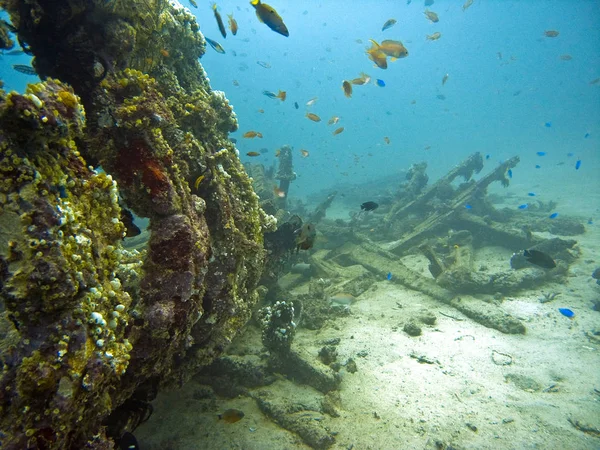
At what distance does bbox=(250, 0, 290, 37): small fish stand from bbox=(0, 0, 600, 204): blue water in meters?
36.4

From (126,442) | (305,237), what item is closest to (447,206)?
(305,237)

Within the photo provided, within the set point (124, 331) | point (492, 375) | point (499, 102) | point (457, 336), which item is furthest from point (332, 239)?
point (499, 102)

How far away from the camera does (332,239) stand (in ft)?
41.0

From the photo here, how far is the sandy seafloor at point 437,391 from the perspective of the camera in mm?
4234

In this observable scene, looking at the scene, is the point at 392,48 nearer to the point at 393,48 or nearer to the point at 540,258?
the point at 393,48

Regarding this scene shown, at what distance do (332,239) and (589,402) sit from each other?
344 inches

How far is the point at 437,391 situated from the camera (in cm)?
532

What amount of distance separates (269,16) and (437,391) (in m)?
7.33

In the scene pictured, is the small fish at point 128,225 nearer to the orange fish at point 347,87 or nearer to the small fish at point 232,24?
the small fish at point 232,24

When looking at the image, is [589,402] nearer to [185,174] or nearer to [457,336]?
[457,336]

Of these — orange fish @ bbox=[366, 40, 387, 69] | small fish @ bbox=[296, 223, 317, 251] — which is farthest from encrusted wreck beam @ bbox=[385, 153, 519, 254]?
small fish @ bbox=[296, 223, 317, 251]

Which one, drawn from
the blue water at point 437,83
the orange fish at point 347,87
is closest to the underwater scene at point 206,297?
the orange fish at point 347,87

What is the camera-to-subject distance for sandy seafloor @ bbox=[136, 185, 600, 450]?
4.23 metres

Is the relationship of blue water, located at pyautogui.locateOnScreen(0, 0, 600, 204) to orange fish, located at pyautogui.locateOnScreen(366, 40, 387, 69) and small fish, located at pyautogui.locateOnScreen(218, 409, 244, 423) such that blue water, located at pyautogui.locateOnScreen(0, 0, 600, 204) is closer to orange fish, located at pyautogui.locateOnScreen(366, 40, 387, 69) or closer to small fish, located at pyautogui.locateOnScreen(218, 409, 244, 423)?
orange fish, located at pyautogui.locateOnScreen(366, 40, 387, 69)
